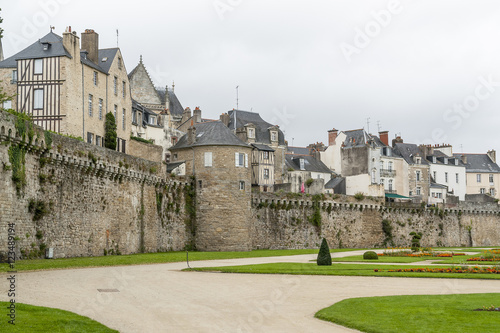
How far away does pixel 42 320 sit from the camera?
12.3m

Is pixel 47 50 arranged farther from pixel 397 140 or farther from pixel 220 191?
pixel 397 140

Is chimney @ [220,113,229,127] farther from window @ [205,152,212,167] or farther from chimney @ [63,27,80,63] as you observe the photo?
chimney @ [63,27,80,63]

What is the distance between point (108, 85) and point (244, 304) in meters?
34.0

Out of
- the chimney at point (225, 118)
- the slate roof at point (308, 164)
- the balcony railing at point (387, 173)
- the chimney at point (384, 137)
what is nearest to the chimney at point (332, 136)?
the slate roof at point (308, 164)

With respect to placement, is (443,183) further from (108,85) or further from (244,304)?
(244,304)

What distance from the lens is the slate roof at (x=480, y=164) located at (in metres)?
92.9

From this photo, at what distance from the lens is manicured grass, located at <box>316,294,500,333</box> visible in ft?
40.0

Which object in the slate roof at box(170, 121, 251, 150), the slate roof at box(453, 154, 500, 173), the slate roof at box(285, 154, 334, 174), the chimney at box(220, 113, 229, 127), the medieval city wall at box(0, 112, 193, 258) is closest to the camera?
the medieval city wall at box(0, 112, 193, 258)

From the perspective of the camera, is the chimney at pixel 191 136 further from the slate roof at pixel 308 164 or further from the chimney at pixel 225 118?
the slate roof at pixel 308 164

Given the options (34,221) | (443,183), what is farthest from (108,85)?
(443,183)

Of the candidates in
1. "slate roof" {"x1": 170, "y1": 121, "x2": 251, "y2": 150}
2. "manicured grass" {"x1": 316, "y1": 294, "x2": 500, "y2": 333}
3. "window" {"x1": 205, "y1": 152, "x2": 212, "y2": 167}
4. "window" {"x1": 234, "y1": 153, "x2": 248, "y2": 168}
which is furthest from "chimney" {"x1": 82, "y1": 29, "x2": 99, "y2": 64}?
"manicured grass" {"x1": 316, "y1": 294, "x2": 500, "y2": 333}

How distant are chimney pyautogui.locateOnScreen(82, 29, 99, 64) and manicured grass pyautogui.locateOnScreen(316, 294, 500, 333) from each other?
35.1 meters

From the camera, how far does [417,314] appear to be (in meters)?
13.6

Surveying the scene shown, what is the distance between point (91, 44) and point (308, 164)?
3590 cm
